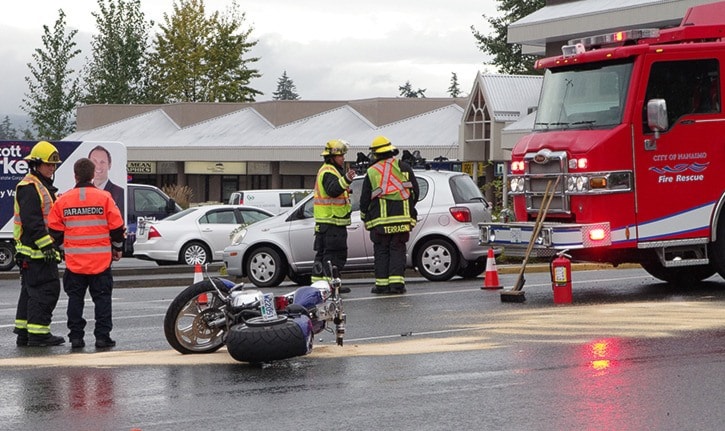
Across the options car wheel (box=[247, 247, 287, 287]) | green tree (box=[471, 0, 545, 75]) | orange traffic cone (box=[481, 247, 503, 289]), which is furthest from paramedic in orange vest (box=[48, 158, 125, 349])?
green tree (box=[471, 0, 545, 75])

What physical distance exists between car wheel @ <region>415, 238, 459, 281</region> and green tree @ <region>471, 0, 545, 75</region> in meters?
70.3

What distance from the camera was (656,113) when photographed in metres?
13.4

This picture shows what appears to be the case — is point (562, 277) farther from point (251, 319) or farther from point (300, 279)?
point (300, 279)

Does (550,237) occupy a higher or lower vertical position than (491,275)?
higher

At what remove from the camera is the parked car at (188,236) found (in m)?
26.3

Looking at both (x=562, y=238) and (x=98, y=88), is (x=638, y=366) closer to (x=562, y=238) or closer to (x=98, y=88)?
(x=562, y=238)

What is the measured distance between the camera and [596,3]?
44.7 metres

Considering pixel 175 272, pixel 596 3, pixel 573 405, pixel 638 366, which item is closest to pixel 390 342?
pixel 638 366

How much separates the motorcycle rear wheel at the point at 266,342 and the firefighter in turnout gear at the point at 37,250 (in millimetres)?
2590

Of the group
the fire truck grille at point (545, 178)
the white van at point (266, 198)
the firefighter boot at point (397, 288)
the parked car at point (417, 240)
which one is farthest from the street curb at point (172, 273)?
the white van at point (266, 198)

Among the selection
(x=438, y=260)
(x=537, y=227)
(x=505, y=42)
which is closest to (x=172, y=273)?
(x=438, y=260)

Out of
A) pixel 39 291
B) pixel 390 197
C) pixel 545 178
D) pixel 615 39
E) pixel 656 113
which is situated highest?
pixel 615 39

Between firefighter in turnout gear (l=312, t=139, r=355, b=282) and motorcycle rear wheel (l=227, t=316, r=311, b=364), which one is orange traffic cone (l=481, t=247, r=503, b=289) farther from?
motorcycle rear wheel (l=227, t=316, r=311, b=364)

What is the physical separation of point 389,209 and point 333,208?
671 mm
